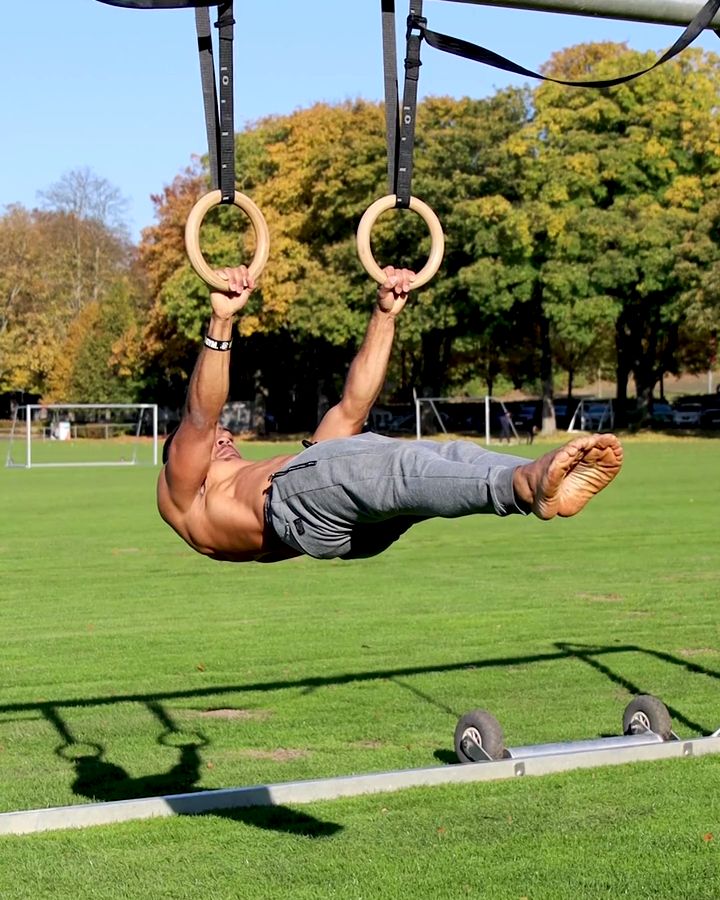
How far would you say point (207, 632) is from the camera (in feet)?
45.5

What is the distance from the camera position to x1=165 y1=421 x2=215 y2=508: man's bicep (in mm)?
6539

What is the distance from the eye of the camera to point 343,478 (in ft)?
19.8

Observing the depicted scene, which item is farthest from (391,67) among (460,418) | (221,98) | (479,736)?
(460,418)

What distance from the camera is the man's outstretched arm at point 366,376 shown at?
724 cm

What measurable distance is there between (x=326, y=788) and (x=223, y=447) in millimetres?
2072

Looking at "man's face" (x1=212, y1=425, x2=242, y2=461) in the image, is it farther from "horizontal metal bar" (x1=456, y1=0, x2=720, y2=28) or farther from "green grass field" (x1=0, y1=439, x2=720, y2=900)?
"horizontal metal bar" (x1=456, y1=0, x2=720, y2=28)

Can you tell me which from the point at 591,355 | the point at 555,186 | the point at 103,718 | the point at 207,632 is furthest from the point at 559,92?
the point at 103,718

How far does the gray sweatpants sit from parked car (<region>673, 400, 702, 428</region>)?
64767 millimetres

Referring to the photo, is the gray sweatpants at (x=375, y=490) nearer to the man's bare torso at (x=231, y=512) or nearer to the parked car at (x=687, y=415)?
the man's bare torso at (x=231, y=512)

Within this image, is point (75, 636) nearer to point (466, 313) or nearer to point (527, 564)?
point (527, 564)

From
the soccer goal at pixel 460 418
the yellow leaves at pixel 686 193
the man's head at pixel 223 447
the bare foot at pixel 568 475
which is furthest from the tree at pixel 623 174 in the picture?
the bare foot at pixel 568 475

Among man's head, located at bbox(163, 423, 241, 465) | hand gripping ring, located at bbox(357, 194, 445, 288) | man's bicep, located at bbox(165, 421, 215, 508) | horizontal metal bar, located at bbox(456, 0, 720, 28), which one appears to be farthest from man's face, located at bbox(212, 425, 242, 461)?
horizontal metal bar, located at bbox(456, 0, 720, 28)

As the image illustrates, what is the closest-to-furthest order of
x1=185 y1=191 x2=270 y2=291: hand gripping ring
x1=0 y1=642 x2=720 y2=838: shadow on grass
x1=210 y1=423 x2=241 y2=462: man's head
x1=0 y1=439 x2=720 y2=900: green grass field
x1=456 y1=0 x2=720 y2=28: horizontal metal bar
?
x1=185 y1=191 x2=270 y2=291: hand gripping ring < x1=456 y1=0 x2=720 y2=28: horizontal metal bar < x1=0 y1=439 x2=720 y2=900: green grass field < x1=210 y1=423 x2=241 y2=462: man's head < x1=0 y1=642 x2=720 y2=838: shadow on grass

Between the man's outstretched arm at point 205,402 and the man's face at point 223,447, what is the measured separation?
22cm
